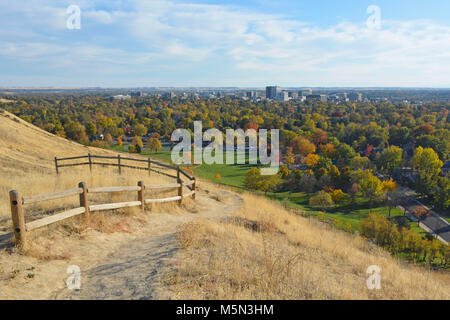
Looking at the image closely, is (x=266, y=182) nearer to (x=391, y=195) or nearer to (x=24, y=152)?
(x=391, y=195)

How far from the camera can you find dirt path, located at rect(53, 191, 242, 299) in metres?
5.33

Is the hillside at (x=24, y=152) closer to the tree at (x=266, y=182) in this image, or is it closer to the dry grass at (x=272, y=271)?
the dry grass at (x=272, y=271)

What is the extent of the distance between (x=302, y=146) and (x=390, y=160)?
56.8ft

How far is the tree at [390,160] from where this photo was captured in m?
55.7

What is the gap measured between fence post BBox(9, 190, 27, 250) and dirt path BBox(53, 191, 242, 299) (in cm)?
143

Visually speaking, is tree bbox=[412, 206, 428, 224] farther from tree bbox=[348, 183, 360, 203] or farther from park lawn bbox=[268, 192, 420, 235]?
tree bbox=[348, 183, 360, 203]

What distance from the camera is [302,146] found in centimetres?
6725

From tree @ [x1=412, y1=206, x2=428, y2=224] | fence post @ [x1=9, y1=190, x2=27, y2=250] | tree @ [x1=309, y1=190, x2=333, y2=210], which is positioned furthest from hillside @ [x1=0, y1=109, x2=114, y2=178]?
tree @ [x1=412, y1=206, x2=428, y2=224]

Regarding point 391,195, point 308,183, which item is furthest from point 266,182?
point 391,195

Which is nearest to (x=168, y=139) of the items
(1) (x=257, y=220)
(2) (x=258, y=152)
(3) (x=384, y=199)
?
(2) (x=258, y=152)

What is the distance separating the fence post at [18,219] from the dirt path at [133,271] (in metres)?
1.43

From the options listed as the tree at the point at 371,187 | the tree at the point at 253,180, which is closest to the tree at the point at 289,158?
the tree at the point at 371,187

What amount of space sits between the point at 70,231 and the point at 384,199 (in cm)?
4133
